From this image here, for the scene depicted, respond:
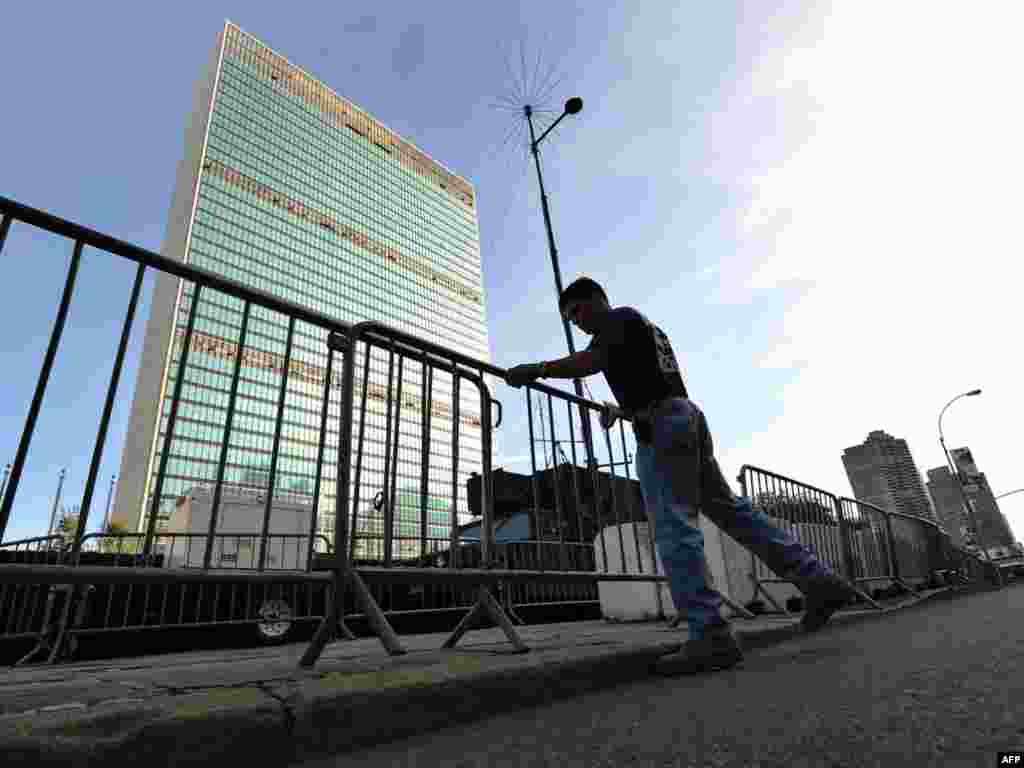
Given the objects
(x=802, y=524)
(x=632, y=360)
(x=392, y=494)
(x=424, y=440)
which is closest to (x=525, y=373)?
(x=632, y=360)

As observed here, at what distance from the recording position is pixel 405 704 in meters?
1.61

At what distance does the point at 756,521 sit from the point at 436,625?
5835 millimetres

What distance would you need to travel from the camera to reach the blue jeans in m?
2.62

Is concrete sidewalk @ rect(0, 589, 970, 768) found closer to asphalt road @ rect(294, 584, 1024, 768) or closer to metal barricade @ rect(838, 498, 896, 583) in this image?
asphalt road @ rect(294, 584, 1024, 768)

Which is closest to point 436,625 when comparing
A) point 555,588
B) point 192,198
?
point 555,588

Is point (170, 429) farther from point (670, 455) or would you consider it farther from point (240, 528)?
point (240, 528)

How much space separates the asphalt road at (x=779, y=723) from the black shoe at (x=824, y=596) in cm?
81

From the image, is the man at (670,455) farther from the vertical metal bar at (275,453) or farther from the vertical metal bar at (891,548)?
the vertical metal bar at (891,548)

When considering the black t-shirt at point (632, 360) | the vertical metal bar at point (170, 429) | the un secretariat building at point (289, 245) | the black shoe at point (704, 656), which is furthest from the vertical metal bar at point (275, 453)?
the un secretariat building at point (289, 245)

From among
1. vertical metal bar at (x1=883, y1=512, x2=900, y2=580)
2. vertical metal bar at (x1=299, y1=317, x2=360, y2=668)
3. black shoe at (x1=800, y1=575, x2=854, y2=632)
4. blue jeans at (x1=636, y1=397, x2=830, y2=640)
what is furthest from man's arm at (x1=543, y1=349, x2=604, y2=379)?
vertical metal bar at (x1=883, y1=512, x2=900, y2=580)

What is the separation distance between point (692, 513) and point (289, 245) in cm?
8952

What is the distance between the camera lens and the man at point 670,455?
9.07 ft

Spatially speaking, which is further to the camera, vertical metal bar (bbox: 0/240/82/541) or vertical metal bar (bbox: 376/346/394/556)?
vertical metal bar (bbox: 376/346/394/556)

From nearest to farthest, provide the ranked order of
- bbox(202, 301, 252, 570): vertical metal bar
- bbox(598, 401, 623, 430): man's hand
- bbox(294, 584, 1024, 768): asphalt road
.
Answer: bbox(294, 584, 1024, 768): asphalt road → bbox(202, 301, 252, 570): vertical metal bar → bbox(598, 401, 623, 430): man's hand
